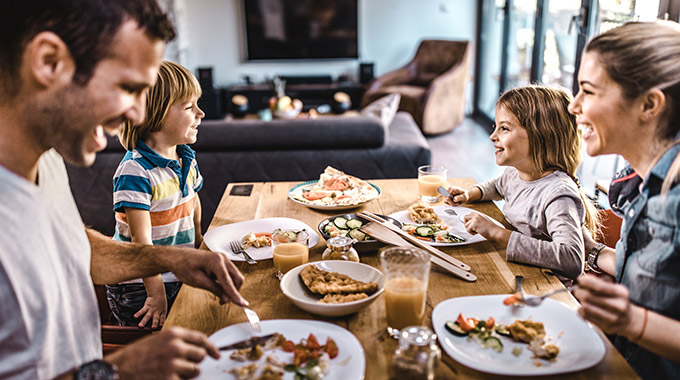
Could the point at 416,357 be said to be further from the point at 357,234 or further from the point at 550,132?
the point at 550,132

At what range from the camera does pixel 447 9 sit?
7.82 metres

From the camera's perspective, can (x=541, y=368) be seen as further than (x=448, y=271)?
No

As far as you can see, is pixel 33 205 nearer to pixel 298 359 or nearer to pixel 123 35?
pixel 123 35

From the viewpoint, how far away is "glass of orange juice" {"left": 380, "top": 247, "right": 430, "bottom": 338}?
109 centimetres

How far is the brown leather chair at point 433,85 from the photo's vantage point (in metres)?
6.48

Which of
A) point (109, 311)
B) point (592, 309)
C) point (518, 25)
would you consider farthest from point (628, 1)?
point (109, 311)

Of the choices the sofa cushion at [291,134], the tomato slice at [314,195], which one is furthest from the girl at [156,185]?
the sofa cushion at [291,134]

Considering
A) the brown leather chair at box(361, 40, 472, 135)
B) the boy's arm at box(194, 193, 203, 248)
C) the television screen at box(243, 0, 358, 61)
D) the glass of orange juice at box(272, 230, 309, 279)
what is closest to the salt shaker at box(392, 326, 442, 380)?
the glass of orange juice at box(272, 230, 309, 279)

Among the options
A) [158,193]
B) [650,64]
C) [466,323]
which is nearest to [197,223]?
[158,193]

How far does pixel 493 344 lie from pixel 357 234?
58 centimetres

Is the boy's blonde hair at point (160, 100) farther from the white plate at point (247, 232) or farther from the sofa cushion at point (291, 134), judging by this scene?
the sofa cushion at point (291, 134)

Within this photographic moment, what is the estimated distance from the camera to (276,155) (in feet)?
10.7

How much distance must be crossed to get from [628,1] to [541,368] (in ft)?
11.5

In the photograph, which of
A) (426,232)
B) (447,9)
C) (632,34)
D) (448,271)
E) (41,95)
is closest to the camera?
(41,95)
